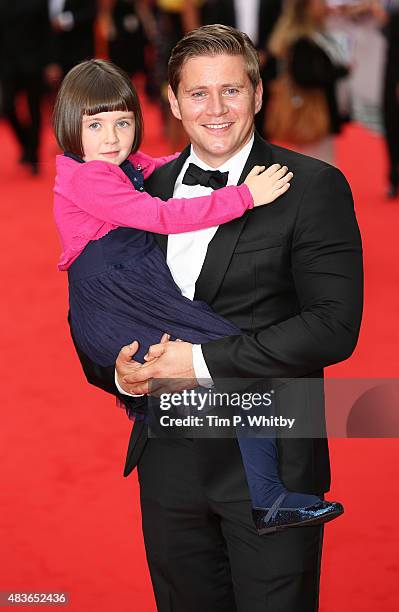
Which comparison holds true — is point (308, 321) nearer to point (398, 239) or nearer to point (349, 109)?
point (349, 109)

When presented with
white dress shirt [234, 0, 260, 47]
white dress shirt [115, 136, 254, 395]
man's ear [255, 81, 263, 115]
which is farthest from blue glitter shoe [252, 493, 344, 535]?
white dress shirt [234, 0, 260, 47]

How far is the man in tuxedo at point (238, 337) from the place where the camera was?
2316 mm

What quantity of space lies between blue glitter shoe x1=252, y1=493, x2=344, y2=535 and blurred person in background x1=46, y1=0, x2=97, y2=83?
9.49 m

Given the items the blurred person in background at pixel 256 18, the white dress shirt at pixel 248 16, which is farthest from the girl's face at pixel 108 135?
the white dress shirt at pixel 248 16

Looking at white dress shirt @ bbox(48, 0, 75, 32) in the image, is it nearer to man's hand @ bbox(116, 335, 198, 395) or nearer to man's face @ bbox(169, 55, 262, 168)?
man's face @ bbox(169, 55, 262, 168)

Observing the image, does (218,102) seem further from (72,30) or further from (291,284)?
(72,30)

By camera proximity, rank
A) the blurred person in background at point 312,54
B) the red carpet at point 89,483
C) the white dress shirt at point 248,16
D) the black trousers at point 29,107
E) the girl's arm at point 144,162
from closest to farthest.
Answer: the girl's arm at point 144,162 < the red carpet at point 89,483 < the blurred person in background at point 312,54 < the white dress shirt at point 248,16 < the black trousers at point 29,107

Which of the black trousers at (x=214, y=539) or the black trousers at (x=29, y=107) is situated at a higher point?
the black trousers at (x=29, y=107)

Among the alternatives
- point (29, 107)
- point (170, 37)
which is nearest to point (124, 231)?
point (29, 107)

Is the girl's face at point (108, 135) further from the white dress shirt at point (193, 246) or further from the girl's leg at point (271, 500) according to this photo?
the girl's leg at point (271, 500)

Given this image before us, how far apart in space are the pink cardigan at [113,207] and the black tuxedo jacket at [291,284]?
0.18 ft

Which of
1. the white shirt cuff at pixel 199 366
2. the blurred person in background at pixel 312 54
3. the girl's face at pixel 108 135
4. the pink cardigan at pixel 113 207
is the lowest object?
the white shirt cuff at pixel 199 366

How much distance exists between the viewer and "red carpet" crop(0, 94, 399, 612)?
12.8 ft

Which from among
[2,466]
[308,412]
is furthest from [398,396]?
[2,466]
